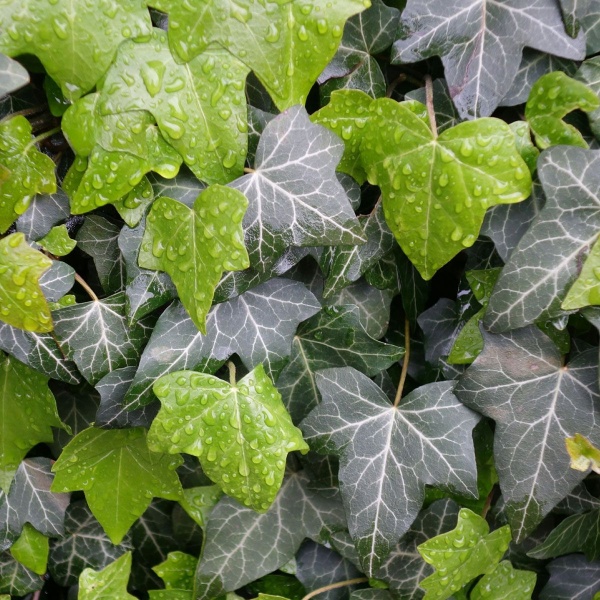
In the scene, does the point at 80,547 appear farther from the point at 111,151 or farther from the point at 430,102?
the point at 430,102

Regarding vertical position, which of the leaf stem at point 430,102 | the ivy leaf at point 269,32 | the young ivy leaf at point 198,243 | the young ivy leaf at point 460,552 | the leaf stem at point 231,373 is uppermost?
the ivy leaf at point 269,32

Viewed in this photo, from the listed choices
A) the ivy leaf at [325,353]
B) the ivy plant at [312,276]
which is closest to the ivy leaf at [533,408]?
the ivy plant at [312,276]

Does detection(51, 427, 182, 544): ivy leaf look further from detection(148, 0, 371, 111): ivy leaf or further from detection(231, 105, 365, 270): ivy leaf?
detection(148, 0, 371, 111): ivy leaf

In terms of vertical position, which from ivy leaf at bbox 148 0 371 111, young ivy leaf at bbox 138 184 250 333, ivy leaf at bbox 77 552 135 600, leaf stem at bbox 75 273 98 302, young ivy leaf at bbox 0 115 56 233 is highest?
ivy leaf at bbox 148 0 371 111

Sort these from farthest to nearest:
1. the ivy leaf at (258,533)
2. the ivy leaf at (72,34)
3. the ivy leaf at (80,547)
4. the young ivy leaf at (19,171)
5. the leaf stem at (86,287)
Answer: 1. the ivy leaf at (80,547)
2. the ivy leaf at (258,533)
3. the leaf stem at (86,287)
4. the young ivy leaf at (19,171)
5. the ivy leaf at (72,34)

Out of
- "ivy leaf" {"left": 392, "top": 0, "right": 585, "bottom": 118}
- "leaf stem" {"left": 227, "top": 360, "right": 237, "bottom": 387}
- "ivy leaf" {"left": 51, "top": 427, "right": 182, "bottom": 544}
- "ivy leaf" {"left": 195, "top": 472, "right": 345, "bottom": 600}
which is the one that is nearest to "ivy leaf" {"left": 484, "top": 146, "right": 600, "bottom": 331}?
"ivy leaf" {"left": 392, "top": 0, "right": 585, "bottom": 118}

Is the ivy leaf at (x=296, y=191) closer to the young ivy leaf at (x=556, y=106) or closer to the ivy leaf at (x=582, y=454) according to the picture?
the young ivy leaf at (x=556, y=106)
